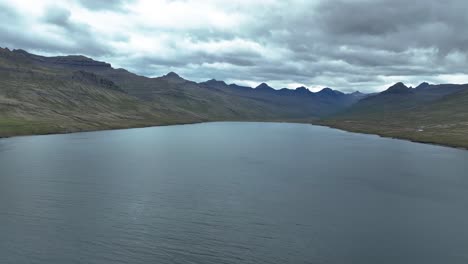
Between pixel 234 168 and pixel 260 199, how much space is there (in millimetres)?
36517

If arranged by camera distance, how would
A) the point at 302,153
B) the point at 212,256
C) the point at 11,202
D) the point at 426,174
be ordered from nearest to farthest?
the point at 212,256
the point at 11,202
the point at 426,174
the point at 302,153

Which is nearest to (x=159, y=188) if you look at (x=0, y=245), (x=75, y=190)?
(x=75, y=190)

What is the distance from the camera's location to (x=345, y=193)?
8394 cm

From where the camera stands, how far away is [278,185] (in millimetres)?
91500

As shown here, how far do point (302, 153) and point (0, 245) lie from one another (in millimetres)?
118300

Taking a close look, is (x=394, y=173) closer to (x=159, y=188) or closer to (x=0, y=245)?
(x=159, y=188)

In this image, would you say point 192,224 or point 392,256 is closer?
point 392,256

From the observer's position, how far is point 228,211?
67.9m

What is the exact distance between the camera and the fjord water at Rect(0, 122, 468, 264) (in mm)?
50625

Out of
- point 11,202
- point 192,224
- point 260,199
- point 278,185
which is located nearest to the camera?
point 192,224

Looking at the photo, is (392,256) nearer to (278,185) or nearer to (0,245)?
(278,185)

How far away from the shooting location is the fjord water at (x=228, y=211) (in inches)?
1993

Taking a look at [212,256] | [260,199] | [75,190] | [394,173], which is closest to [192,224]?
[212,256]

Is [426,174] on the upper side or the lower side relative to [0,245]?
upper
